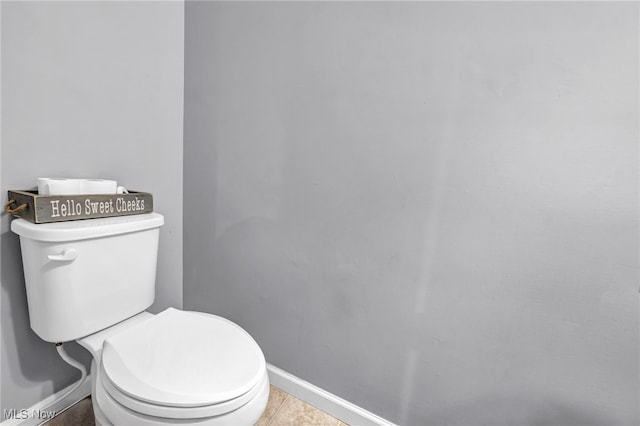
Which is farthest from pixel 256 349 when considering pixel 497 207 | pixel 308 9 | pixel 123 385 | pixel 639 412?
pixel 308 9

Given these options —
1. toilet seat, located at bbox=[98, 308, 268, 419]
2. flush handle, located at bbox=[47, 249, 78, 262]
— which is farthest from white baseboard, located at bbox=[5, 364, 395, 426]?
flush handle, located at bbox=[47, 249, 78, 262]

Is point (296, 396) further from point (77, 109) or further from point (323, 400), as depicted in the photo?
point (77, 109)

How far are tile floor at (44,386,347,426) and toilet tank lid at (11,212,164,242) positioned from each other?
70 cm

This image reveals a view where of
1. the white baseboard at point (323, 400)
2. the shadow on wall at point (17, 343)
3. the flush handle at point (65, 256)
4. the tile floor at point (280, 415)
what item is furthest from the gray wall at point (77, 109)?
the white baseboard at point (323, 400)

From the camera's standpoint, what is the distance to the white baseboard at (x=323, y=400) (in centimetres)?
109

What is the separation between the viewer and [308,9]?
1021 millimetres

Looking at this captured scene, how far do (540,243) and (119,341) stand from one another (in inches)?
45.2

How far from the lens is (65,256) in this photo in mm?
819

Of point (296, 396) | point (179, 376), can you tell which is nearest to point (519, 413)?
point (296, 396)

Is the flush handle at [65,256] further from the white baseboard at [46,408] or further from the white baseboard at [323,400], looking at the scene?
the white baseboard at [323,400]

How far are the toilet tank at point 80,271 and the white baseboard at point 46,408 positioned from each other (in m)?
0.33

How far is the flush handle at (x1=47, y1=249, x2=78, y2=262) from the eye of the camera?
808 millimetres

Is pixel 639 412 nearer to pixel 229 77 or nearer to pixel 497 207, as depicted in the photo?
pixel 497 207

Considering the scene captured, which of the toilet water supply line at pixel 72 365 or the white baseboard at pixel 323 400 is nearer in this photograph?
the toilet water supply line at pixel 72 365
